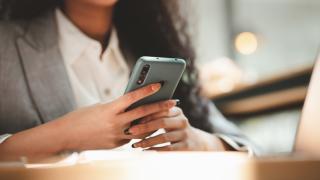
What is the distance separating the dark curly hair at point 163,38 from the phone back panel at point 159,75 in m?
0.09

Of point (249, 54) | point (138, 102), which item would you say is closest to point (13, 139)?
point (138, 102)

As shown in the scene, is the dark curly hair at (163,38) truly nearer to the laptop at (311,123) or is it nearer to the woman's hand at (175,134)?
the woman's hand at (175,134)

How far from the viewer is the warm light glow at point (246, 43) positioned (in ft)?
3.90

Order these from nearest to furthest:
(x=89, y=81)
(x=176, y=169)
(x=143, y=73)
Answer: (x=176, y=169) < (x=143, y=73) < (x=89, y=81)

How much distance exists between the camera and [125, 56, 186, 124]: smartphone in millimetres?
939

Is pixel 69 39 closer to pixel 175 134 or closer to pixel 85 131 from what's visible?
pixel 85 131

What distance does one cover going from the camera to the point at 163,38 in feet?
3.71

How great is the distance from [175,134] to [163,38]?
0.75ft

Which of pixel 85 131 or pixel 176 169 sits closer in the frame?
pixel 176 169

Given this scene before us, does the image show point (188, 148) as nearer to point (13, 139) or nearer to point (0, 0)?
point (13, 139)

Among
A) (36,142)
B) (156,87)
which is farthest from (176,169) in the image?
(36,142)

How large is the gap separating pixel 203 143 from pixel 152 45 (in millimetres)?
256

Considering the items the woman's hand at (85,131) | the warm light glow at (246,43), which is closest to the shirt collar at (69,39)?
the woman's hand at (85,131)

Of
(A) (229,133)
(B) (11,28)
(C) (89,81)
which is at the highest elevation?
(B) (11,28)
